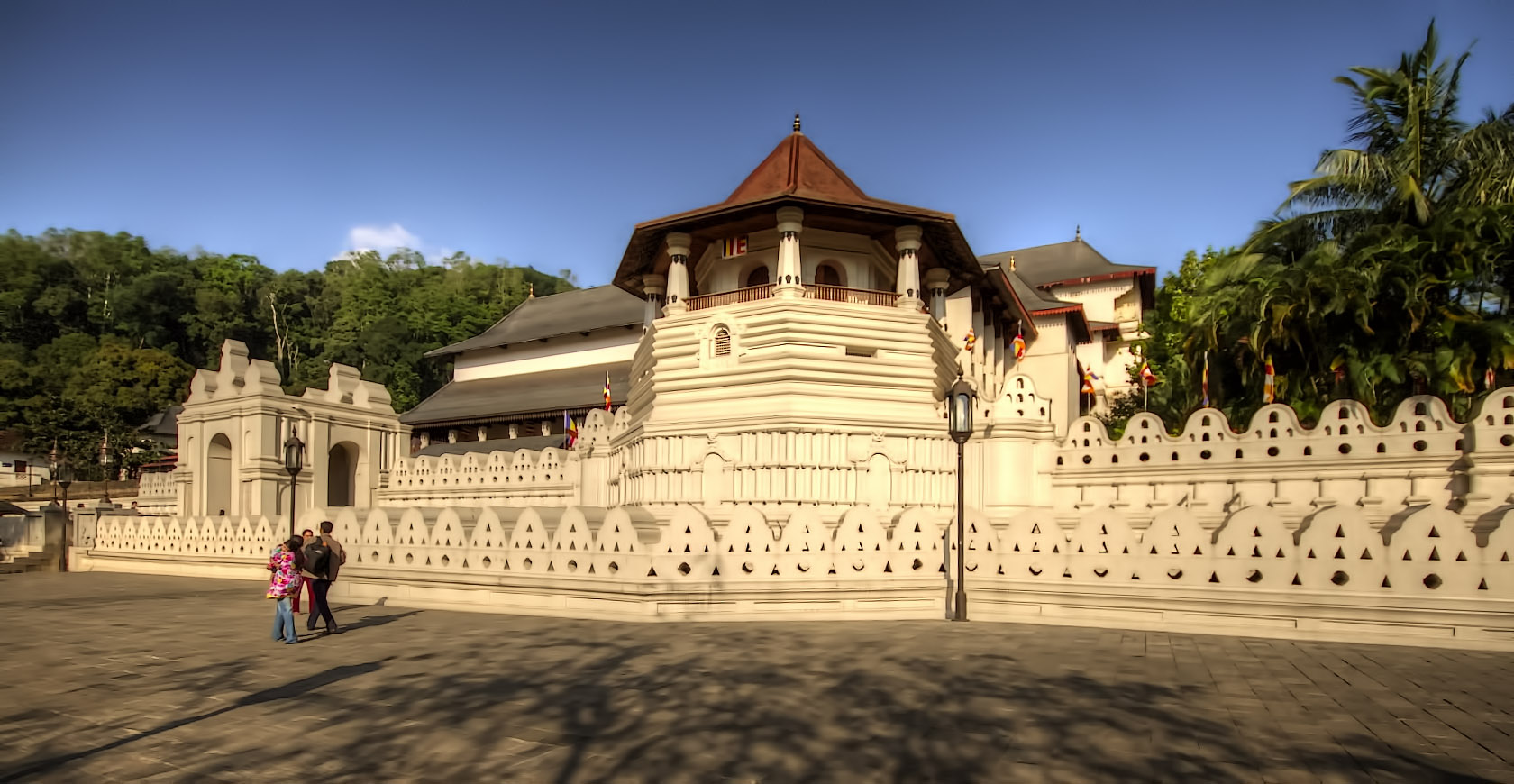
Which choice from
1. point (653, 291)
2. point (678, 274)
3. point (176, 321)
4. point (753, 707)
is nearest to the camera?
point (753, 707)

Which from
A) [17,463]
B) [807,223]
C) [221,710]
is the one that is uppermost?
[807,223]

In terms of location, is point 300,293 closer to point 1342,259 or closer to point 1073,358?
point 1073,358

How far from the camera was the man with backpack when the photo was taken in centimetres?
1183

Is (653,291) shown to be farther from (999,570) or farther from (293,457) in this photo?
(999,570)

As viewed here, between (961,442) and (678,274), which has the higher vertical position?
(678,274)

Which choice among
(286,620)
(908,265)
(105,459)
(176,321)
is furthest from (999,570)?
(176,321)

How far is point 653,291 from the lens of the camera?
2736 cm

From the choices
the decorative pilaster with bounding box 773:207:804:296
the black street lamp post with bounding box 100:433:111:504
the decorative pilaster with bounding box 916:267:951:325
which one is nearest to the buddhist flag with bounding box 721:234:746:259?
the decorative pilaster with bounding box 773:207:804:296

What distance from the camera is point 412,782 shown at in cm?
571

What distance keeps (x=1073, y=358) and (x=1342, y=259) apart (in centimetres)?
2574

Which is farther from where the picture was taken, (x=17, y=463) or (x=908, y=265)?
(x=17, y=463)

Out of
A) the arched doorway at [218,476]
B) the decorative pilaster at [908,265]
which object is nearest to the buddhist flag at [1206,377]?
the decorative pilaster at [908,265]

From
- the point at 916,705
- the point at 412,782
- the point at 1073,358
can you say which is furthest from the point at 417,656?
the point at 1073,358

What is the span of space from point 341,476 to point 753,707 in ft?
104
